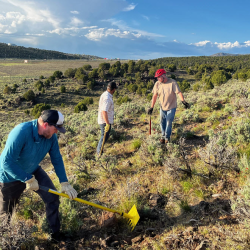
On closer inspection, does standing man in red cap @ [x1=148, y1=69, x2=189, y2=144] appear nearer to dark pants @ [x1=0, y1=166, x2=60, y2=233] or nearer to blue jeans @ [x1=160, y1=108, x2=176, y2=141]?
blue jeans @ [x1=160, y1=108, x2=176, y2=141]

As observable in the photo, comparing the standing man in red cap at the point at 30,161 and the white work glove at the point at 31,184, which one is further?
the white work glove at the point at 31,184

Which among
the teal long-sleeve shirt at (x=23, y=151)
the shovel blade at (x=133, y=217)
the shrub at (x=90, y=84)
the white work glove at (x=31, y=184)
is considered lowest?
the shovel blade at (x=133, y=217)

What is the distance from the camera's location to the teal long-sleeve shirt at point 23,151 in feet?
7.19

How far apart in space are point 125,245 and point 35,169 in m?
1.64

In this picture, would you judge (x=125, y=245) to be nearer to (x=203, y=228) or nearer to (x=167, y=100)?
(x=203, y=228)

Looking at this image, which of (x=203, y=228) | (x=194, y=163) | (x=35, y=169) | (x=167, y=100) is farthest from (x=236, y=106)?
(x=35, y=169)

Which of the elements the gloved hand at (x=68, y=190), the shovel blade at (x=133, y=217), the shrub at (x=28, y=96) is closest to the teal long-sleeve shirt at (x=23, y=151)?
the gloved hand at (x=68, y=190)

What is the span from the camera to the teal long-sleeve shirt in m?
2.19

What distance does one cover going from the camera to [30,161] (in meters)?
2.49

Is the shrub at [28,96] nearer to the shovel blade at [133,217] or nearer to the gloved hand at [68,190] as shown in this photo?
the gloved hand at [68,190]

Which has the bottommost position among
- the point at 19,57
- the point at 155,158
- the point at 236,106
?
the point at 155,158

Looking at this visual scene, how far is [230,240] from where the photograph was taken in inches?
82.3

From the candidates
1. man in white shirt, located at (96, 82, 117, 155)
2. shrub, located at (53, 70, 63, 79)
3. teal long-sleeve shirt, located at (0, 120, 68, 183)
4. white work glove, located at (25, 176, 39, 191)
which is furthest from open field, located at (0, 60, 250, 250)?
shrub, located at (53, 70, 63, 79)

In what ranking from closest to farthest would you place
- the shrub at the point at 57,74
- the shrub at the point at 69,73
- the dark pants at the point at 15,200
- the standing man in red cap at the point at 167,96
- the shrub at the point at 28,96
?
the dark pants at the point at 15,200 → the standing man in red cap at the point at 167,96 → the shrub at the point at 28,96 → the shrub at the point at 57,74 → the shrub at the point at 69,73
